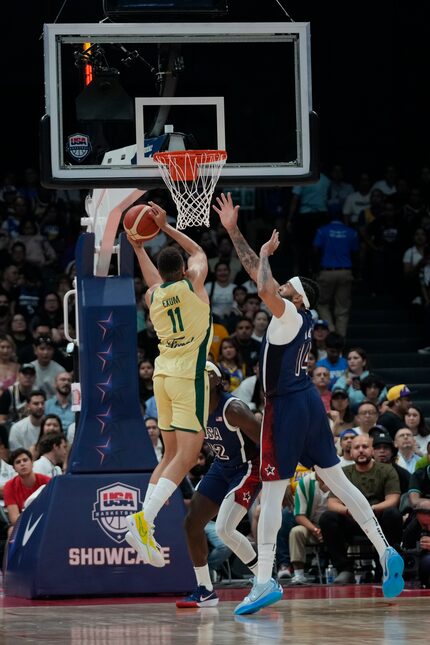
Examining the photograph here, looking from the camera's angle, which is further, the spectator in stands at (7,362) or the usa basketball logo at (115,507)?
the spectator in stands at (7,362)

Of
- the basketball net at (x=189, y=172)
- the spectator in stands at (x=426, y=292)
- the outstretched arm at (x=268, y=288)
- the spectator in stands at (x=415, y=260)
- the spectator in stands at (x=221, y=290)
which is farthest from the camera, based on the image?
the spectator in stands at (x=415, y=260)

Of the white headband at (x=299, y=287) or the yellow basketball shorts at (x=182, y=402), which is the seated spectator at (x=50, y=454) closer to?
the yellow basketball shorts at (x=182, y=402)

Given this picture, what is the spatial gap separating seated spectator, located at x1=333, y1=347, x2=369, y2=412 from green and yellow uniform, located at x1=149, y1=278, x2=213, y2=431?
7.05 metres

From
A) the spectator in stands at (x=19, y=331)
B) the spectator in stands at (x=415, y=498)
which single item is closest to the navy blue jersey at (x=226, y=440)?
the spectator in stands at (x=415, y=498)

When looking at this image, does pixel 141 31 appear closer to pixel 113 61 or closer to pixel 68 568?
pixel 113 61

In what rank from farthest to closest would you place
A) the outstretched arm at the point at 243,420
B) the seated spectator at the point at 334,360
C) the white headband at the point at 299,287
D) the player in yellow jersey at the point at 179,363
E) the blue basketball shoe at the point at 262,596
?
the seated spectator at the point at 334,360 → the outstretched arm at the point at 243,420 → the player in yellow jersey at the point at 179,363 → the white headband at the point at 299,287 → the blue basketball shoe at the point at 262,596

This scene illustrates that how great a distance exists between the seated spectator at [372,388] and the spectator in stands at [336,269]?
363cm

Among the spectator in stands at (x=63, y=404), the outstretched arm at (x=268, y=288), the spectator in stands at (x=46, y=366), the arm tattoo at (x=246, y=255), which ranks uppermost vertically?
the arm tattoo at (x=246, y=255)

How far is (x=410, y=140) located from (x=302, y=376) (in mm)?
15776

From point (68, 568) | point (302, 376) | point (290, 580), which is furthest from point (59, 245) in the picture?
point (302, 376)

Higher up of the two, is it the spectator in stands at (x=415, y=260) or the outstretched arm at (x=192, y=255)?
the spectator in stands at (x=415, y=260)

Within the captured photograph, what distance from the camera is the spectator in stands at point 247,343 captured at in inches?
707

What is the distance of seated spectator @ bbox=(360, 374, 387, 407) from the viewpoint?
16.7 meters

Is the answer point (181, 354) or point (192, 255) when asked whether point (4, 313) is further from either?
point (181, 354)
